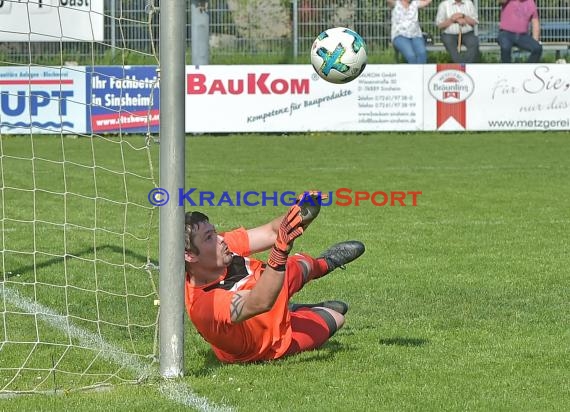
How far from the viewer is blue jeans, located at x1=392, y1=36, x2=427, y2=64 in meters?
22.8

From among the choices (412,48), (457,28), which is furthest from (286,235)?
(457,28)

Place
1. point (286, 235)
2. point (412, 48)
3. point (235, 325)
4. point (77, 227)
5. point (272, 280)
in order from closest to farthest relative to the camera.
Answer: point (286, 235)
point (272, 280)
point (235, 325)
point (77, 227)
point (412, 48)

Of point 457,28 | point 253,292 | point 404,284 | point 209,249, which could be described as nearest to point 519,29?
point 457,28

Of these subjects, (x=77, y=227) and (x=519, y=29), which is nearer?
(x=77, y=227)

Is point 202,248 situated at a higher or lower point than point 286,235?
lower

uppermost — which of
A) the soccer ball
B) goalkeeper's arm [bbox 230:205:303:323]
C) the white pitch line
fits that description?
the soccer ball

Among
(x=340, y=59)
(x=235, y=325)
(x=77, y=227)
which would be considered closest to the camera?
(x=235, y=325)

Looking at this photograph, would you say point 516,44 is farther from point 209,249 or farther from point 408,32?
point 209,249

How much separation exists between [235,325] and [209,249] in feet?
1.57

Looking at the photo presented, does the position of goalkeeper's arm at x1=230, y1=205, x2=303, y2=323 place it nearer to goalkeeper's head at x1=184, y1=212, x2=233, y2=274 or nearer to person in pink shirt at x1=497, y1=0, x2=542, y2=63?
goalkeeper's head at x1=184, y1=212, x2=233, y2=274

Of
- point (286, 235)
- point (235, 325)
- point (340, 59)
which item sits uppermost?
point (340, 59)

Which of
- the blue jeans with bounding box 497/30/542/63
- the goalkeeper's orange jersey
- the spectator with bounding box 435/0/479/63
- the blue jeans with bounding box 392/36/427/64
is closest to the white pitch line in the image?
the goalkeeper's orange jersey

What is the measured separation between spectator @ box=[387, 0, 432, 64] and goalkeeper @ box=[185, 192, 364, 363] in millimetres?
16527

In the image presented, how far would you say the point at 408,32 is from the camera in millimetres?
23062
